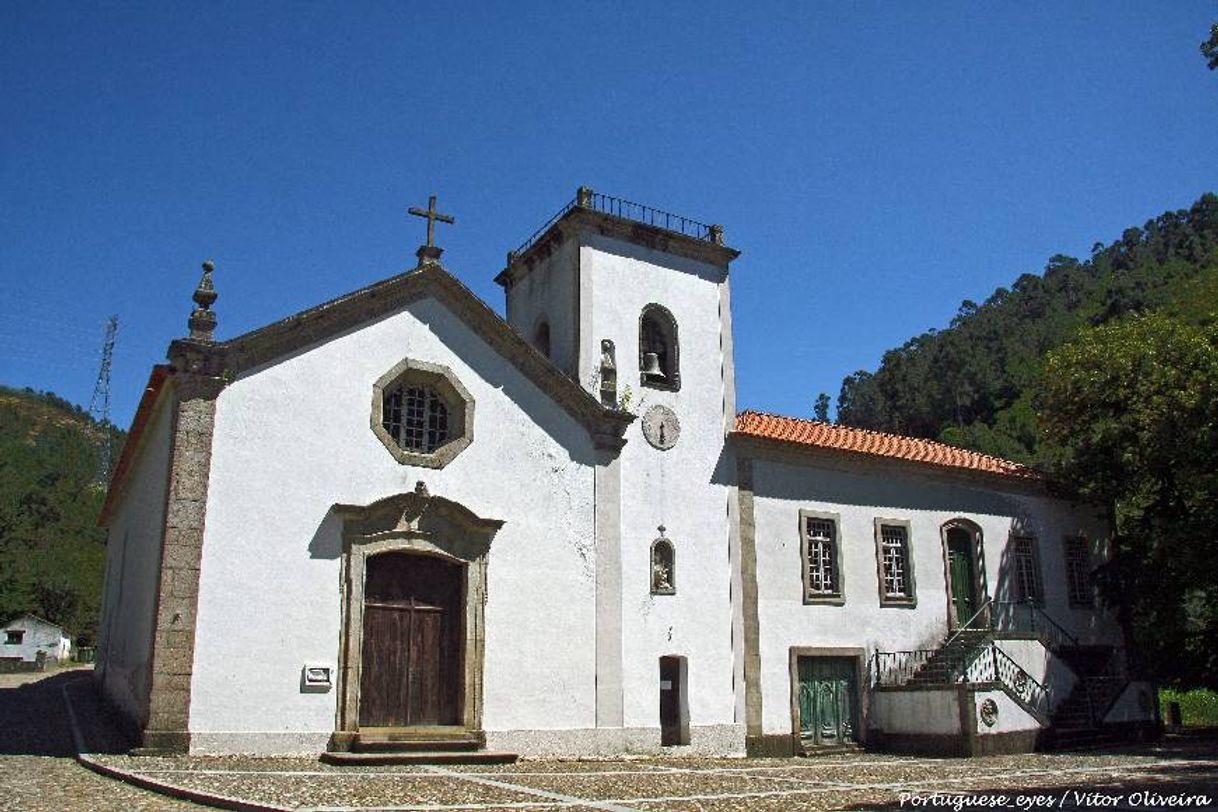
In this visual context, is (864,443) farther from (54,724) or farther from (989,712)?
(54,724)

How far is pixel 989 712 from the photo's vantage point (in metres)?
17.5

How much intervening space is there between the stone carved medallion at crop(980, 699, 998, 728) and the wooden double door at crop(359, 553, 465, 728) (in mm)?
9253

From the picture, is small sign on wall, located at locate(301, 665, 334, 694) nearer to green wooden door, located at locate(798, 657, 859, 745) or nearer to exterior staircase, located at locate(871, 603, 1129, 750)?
green wooden door, located at locate(798, 657, 859, 745)

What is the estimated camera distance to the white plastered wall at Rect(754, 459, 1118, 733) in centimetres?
1845

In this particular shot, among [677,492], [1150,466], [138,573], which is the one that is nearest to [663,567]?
[677,492]

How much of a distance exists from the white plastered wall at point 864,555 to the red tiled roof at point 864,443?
0.42m

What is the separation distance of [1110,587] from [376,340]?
1795 cm

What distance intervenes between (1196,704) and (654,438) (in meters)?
19.8

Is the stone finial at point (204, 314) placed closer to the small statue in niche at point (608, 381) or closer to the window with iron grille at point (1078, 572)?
the small statue in niche at point (608, 381)

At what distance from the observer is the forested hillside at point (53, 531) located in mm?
62562

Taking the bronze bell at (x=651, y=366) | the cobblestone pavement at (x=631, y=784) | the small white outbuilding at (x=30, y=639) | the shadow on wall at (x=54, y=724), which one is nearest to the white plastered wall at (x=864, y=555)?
the bronze bell at (x=651, y=366)

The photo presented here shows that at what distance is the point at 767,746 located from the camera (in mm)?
17656

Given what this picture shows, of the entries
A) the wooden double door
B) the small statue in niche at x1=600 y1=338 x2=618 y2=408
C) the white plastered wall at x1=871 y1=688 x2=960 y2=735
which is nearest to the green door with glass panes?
the white plastered wall at x1=871 y1=688 x2=960 y2=735

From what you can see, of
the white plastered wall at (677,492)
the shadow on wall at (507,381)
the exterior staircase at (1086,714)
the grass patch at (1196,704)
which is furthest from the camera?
the grass patch at (1196,704)
